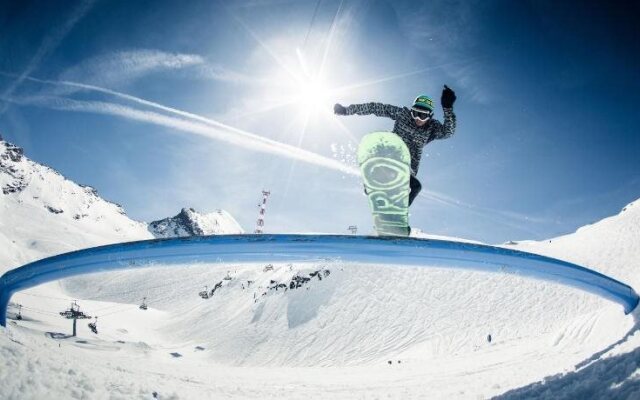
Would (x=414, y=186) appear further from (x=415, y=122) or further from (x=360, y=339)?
(x=360, y=339)

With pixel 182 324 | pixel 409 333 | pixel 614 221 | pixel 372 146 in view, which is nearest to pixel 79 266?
pixel 372 146

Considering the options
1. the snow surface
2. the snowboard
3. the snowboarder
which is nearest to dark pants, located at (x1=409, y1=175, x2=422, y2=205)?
the snowboarder

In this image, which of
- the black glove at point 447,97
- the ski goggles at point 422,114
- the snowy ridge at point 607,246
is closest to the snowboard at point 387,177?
the ski goggles at point 422,114

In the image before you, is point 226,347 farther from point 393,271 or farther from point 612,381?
point 612,381

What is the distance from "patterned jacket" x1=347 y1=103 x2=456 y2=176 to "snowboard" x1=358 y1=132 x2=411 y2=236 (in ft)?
1.61

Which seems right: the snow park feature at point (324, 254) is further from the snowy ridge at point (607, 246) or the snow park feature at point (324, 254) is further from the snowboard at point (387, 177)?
the snowy ridge at point (607, 246)

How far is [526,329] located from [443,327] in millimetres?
7630

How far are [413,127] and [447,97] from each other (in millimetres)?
625

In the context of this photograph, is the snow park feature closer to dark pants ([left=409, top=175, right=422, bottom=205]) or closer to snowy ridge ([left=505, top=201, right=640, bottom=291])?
dark pants ([left=409, top=175, right=422, bottom=205])

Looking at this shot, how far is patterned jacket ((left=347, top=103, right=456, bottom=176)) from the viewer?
569 centimetres

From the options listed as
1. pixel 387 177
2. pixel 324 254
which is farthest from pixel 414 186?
pixel 324 254

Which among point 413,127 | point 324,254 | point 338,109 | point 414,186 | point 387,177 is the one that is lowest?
point 324,254

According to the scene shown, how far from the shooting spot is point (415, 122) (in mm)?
5652

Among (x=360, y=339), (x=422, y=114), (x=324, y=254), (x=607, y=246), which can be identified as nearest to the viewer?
(x=324, y=254)
